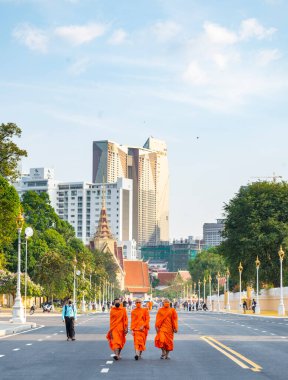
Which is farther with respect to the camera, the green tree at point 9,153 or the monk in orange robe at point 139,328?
the green tree at point 9,153

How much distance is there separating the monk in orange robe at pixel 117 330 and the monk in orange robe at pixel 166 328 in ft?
3.02

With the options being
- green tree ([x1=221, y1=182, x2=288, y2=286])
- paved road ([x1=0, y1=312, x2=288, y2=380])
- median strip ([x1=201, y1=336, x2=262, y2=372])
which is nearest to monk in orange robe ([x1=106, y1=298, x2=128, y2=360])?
paved road ([x1=0, y1=312, x2=288, y2=380])

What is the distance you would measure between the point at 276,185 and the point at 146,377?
84.9m

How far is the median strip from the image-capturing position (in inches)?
881

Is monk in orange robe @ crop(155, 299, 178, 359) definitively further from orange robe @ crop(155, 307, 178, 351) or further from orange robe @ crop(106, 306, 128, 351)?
orange robe @ crop(106, 306, 128, 351)

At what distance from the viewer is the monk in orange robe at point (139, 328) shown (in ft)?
82.9

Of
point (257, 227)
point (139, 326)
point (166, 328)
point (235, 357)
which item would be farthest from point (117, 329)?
point (257, 227)

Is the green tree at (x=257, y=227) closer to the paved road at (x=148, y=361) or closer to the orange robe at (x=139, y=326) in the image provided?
the paved road at (x=148, y=361)

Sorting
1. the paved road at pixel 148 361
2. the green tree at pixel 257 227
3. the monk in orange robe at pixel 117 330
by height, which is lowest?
the paved road at pixel 148 361

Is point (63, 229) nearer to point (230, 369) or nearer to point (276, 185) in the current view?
point (276, 185)

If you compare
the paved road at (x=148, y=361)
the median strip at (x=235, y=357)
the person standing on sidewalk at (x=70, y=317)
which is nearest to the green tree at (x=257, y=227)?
the person standing on sidewalk at (x=70, y=317)

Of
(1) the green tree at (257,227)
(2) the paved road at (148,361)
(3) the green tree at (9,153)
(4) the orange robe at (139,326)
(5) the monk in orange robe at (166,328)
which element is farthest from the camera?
(1) the green tree at (257,227)

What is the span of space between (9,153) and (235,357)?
48579 mm

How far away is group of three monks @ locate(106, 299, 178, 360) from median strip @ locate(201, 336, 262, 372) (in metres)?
1.80
